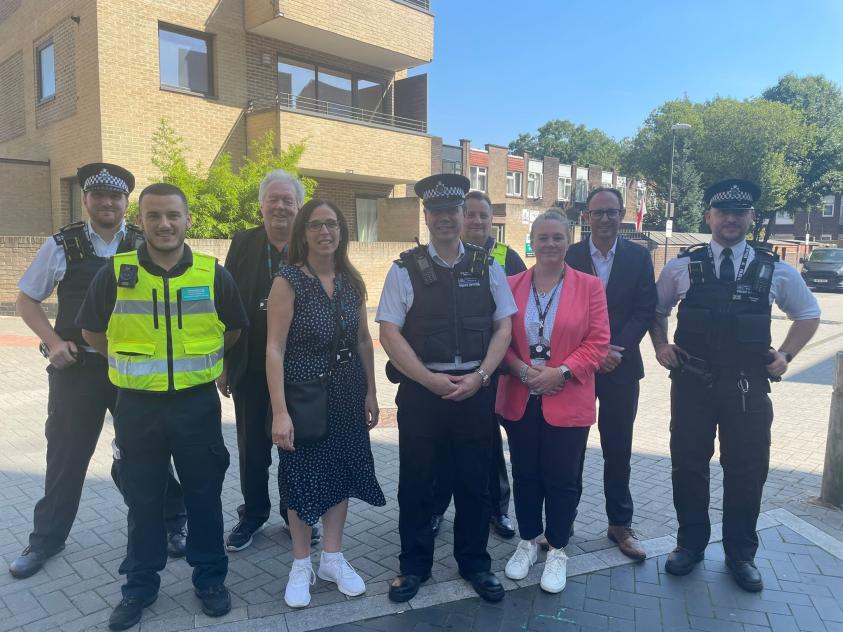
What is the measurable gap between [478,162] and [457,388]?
133 feet

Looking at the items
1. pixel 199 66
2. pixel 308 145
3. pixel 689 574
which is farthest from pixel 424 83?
pixel 689 574

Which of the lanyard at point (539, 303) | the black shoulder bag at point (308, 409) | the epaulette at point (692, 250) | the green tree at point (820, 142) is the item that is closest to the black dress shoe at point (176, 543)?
the black shoulder bag at point (308, 409)

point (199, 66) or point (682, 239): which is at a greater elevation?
point (199, 66)

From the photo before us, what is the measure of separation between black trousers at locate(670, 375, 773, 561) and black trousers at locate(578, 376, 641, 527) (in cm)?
28

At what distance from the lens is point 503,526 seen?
4.09 metres

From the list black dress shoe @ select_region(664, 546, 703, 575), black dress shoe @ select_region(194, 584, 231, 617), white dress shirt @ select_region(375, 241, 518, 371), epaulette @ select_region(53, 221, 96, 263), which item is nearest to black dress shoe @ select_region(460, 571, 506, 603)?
black dress shoe @ select_region(664, 546, 703, 575)

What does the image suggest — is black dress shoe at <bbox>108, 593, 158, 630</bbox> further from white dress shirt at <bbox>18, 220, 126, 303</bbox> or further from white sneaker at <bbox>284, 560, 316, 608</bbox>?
white dress shirt at <bbox>18, 220, 126, 303</bbox>

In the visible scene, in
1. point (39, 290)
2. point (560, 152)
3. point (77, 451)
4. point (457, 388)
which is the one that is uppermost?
point (560, 152)

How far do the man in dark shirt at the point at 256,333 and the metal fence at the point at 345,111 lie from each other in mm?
11743

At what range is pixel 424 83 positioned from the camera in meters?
17.6

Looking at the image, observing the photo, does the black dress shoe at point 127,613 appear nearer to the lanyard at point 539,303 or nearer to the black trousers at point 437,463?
the black trousers at point 437,463

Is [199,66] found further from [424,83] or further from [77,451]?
[77,451]

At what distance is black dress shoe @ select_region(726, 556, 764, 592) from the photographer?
3.41 meters

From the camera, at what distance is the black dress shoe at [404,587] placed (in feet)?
10.8
